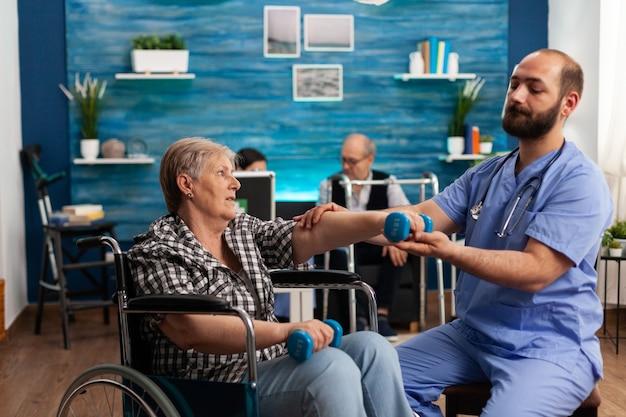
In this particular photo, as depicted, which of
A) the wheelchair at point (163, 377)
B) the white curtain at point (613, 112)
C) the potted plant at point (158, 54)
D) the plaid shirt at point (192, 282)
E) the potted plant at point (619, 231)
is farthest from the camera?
the potted plant at point (158, 54)

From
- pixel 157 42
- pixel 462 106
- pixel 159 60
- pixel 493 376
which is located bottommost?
pixel 493 376

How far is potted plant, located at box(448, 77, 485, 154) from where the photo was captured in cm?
644

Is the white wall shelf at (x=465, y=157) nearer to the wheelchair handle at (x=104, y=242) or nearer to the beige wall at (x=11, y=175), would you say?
the beige wall at (x=11, y=175)

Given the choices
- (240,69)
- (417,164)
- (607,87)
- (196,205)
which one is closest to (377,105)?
(417,164)

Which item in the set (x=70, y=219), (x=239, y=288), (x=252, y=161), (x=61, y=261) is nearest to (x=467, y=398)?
(x=239, y=288)

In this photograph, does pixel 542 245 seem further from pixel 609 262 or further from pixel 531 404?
pixel 609 262

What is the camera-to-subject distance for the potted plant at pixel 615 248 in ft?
15.9

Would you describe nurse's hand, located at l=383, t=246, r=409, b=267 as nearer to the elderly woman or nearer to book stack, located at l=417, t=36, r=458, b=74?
book stack, located at l=417, t=36, r=458, b=74

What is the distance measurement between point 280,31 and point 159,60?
807 mm

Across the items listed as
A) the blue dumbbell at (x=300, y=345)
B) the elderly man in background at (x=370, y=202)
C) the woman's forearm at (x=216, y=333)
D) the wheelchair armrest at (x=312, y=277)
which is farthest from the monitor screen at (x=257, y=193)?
the blue dumbbell at (x=300, y=345)

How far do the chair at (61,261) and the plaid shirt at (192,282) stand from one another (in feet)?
9.41

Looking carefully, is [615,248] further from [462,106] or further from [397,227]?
[397,227]

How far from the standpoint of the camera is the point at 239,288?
7.96 ft

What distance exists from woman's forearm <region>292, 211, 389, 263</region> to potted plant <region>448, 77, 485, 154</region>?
3.94 metres
